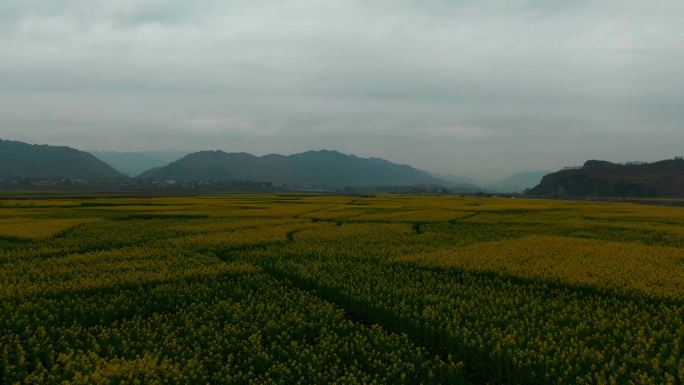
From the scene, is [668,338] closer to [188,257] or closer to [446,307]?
[446,307]

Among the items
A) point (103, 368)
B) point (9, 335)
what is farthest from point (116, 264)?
point (103, 368)

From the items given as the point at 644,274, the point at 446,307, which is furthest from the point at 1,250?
the point at 644,274

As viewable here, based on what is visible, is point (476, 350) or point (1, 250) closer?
point (476, 350)

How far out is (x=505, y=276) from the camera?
23.5m

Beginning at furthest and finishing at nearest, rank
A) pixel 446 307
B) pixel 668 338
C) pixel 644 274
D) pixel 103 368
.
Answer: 1. pixel 644 274
2. pixel 446 307
3. pixel 668 338
4. pixel 103 368

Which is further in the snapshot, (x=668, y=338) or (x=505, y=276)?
(x=505, y=276)

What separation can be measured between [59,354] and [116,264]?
499 inches

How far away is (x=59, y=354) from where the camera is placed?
537 inches

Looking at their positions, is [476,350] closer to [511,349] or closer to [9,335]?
[511,349]

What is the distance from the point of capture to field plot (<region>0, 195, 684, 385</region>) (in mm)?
13172

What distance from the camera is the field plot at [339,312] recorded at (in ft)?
43.2

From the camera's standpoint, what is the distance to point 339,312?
1820 cm

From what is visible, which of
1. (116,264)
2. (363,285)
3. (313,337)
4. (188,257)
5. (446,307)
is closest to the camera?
(313,337)

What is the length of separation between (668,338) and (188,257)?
86.6 ft
